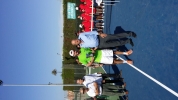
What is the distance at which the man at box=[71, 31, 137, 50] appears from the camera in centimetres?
801

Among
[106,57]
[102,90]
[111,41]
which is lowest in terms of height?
[102,90]

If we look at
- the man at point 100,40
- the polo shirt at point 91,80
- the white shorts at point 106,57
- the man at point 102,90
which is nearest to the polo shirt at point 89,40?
the man at point 100,40

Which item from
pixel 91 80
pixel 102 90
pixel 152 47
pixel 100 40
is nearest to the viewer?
pixel 152 47

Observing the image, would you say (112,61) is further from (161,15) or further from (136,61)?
(161,15)

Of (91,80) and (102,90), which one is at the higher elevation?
(91,80)

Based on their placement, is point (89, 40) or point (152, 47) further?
point (89, 40)

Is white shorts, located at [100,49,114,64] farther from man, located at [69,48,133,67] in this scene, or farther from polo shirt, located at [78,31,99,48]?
polo shirt, located at [78,31,99,48]

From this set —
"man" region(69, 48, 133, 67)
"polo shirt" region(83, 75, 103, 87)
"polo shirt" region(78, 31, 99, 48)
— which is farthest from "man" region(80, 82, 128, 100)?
"polo shirt" region(78, 31, 99, 48)

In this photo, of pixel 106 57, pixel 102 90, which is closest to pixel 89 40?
pixel 106 57

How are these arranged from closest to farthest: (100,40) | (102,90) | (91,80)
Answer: (91,80)
(102,90)
(100,40)

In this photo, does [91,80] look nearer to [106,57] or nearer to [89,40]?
[106,57]

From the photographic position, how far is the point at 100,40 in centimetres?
841

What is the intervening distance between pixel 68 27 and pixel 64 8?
1.43 m

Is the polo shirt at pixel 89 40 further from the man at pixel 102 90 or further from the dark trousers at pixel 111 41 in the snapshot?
the man at pixel 102 90
